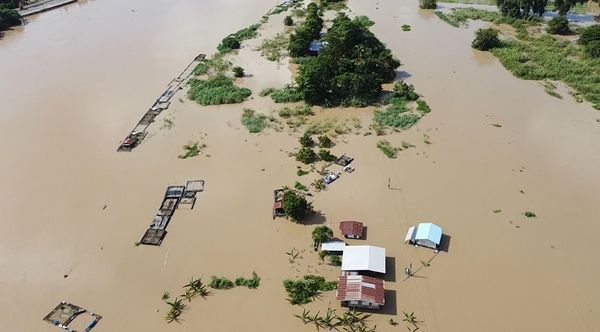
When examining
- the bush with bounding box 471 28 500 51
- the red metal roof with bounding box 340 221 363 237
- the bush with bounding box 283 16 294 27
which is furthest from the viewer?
the bush with bounding box 283 16 294 27

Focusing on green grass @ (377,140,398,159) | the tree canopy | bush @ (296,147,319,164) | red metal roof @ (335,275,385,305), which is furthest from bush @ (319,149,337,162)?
red metal roof @ (335,275,385,305)

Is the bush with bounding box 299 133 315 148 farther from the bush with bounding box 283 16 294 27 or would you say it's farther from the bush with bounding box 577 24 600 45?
the bush with bounding box 577 24 600 45

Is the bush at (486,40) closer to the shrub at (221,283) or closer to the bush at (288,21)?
the bush at (288,21)

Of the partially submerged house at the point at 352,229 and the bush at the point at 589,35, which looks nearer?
the partially submerged house at the point at 352,229

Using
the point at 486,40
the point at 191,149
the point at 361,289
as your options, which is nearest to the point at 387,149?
the point at 361,289

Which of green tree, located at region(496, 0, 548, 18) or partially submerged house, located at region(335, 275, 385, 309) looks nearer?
partially submerged house, located at region(335, 275, 385, 309)

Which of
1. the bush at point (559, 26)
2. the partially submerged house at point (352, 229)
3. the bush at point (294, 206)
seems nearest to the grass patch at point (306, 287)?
the partially submerged house at point (352, 229)
